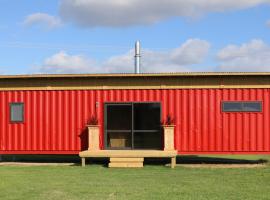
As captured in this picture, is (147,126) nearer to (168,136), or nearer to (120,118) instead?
(120,118)

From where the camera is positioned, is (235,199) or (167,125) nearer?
(235,199)

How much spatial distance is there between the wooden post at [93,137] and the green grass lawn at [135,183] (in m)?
2.15

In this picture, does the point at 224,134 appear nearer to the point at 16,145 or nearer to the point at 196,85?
the point at 196,85

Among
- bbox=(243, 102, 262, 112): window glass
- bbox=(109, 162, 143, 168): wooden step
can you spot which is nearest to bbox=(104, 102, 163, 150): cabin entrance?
bbox=(109, 162, 143, 168): wooden step

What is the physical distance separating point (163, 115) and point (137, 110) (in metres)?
1.47

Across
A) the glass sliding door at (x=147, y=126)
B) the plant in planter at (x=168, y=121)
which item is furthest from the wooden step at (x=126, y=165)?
the plant in planter at (x=168, y=121)

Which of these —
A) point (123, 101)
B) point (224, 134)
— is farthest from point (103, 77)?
point (224, 134)

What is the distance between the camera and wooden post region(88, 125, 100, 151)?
60.4ft

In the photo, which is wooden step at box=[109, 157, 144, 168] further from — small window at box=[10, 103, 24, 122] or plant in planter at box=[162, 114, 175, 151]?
small window at box=[10, 103, 24, 122]

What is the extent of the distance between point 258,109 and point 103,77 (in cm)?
604

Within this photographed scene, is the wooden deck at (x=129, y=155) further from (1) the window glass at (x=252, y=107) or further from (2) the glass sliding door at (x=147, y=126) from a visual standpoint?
(1) the window glass at (x=252, y=107)

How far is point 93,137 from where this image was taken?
Result: 60.6ft

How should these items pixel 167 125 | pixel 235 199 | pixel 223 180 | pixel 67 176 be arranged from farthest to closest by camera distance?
pixel 167 125
pixel 67 176
pixel 223 180
pixel 235 199

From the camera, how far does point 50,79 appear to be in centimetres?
1919
